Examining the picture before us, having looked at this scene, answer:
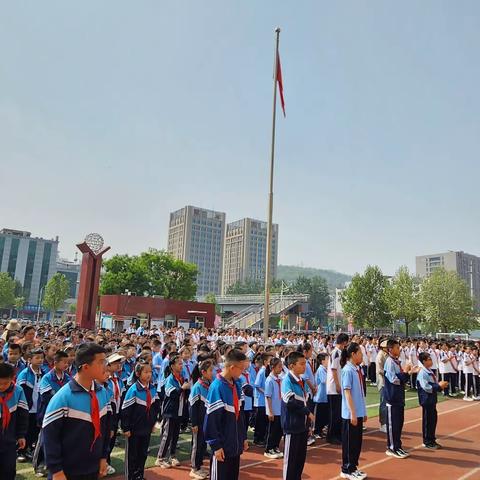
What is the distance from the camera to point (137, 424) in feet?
20.1

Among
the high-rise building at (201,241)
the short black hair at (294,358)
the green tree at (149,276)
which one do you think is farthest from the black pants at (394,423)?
the high-rise building at (201,241)

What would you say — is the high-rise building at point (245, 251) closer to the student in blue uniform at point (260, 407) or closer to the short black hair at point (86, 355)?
the student in blue uniform at point (260, 407)

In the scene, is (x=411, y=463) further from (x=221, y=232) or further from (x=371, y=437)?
(x=221, y=232)

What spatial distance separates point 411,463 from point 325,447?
5.62 feet

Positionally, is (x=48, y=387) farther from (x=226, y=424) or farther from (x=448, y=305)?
(x=448, y=305)

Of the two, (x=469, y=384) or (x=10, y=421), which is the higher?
(x=10, y=421)

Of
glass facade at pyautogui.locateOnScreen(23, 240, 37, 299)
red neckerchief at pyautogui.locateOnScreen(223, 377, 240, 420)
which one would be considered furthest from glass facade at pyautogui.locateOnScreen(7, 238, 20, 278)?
red neckerchief at pyautogui.locateOnScreen(223, 377, 240, 420)

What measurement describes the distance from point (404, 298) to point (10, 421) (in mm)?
42495

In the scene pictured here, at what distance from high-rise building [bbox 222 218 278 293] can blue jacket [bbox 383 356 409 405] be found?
491 feet

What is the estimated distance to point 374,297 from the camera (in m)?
48.1

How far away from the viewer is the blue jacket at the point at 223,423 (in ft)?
15.8

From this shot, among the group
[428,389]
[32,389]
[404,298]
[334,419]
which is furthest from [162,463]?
[404,298]

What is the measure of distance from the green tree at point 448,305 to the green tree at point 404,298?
1.13m

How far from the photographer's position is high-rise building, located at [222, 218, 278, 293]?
6417 inches
